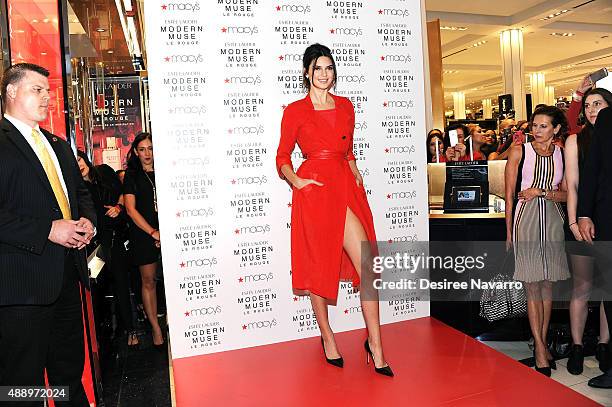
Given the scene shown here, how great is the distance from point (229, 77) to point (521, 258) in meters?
2.26

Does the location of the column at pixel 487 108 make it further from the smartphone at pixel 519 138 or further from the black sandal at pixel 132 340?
the black sandal at pixel 132 340

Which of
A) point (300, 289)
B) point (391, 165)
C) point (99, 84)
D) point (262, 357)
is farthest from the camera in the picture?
point (99, 84)

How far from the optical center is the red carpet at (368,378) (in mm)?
2799

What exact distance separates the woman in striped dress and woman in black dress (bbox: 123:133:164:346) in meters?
2.58

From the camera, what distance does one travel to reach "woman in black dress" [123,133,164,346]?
13.2 ft

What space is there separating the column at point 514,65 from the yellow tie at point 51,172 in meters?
11.4

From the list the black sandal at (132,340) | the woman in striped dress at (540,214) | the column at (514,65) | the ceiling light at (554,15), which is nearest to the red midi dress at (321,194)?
the woman in striped dress at (540,214)

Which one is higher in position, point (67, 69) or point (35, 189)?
point (67, 69)

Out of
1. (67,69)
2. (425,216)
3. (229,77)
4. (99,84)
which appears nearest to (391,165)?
(425,216)

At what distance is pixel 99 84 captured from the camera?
33.9 feet

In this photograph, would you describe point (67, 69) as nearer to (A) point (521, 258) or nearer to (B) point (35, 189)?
(B) point (35, 189)

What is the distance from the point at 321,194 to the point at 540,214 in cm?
144

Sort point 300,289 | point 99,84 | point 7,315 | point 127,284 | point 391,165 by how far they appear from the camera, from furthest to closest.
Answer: point 99,84 < point 127,284 < point 391,165 < point 300,289 < point 7,315

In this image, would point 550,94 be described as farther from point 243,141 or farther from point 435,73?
point 243,141
